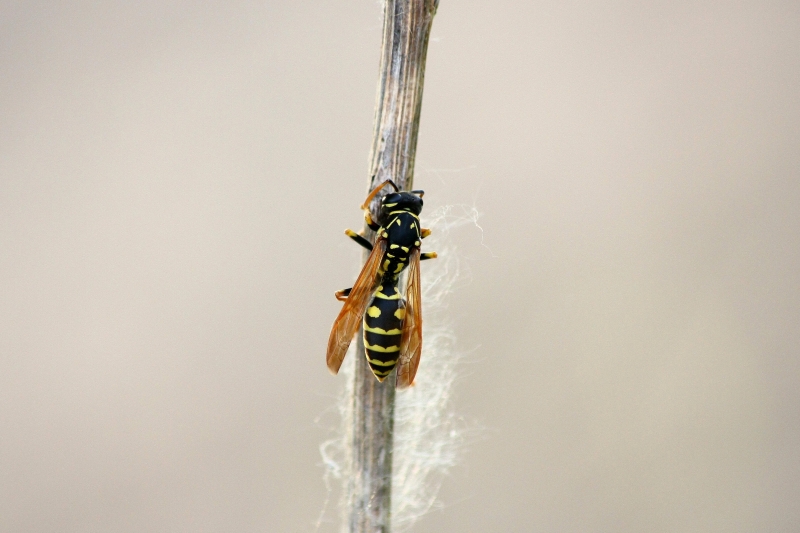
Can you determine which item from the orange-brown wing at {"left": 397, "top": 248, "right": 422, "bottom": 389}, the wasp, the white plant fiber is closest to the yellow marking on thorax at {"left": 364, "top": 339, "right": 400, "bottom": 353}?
the wasp

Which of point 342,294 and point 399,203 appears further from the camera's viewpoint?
point 342,294

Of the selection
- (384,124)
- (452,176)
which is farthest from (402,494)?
(452,176)

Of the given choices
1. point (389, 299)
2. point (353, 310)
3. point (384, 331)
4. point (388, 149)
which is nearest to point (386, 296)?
point (389, 299)

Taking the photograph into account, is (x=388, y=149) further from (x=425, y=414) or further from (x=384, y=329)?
(x=425, y=414)

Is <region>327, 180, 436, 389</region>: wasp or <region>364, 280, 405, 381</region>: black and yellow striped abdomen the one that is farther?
<region>327, 180, 436, 389</region>: wasp

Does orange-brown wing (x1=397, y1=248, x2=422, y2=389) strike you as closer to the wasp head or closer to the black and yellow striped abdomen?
the black and yellow striped abdomen

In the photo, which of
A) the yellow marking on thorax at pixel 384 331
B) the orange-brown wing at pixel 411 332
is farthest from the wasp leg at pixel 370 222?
the yellow marking on thorax at pixel 384 331
